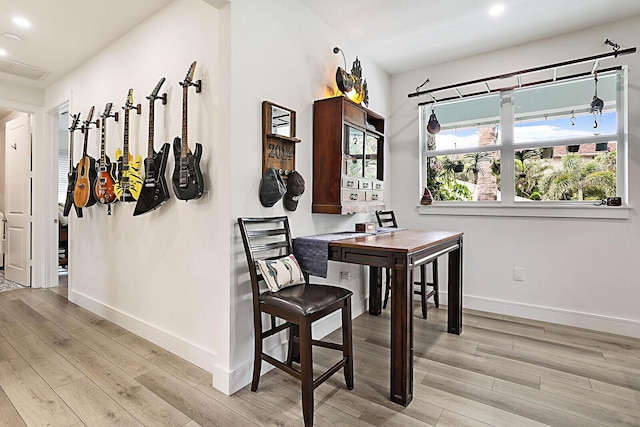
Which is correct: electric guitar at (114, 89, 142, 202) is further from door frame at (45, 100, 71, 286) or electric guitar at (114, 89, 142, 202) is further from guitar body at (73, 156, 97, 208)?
door frame at (45, 100, 71, 286)

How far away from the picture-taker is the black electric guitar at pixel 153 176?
2379 mm

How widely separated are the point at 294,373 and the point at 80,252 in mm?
2985

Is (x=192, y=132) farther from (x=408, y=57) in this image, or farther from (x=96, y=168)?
(x=408, y=57)

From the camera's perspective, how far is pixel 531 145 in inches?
125

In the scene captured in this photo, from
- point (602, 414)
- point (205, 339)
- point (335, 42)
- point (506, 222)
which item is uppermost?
point (335, 42)

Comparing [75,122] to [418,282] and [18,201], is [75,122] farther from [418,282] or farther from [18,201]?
[418,282]

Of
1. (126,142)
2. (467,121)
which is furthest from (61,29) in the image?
(467,121)

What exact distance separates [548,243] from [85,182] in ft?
14.2

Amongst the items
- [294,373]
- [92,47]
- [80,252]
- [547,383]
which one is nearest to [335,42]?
[92,47]

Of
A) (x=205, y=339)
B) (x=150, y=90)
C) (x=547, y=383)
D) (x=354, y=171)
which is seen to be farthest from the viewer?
(x=354, y=171)

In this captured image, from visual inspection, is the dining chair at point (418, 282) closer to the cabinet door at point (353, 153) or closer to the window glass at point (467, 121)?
the cabinet door at point (353, 153)

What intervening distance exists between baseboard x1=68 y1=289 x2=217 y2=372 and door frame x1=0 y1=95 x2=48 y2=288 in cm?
128

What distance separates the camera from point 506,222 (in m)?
3.28

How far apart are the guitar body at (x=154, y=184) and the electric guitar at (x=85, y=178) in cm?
102
